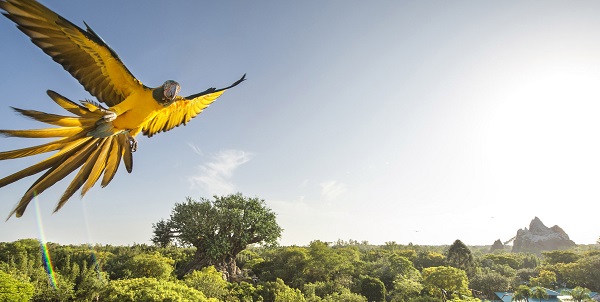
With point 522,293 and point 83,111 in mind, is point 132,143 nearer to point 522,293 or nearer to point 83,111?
point 83,111

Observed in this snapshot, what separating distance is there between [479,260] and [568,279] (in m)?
11.5

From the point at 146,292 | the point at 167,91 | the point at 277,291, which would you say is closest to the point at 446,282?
the point at 277,291

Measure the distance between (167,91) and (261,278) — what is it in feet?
97.3

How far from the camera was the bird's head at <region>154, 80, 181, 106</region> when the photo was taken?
1.19 m

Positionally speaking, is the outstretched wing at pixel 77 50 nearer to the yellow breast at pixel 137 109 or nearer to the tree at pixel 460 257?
the yellow breast at pixel 137 109

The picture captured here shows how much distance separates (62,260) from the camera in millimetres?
23844

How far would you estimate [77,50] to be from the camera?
46.1 inches

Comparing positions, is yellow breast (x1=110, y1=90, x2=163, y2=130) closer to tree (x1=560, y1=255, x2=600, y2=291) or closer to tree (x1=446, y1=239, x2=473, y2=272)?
tree (x1=446, y1=239, x2=473, y2=272)

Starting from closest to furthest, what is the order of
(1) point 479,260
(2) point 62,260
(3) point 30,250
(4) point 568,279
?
(2) point 62,260
(3) point 30,250
(4) point 568,279
(1) point 479,260

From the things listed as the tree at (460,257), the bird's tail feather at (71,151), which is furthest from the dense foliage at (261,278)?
the bird's tail feather at (71,151)

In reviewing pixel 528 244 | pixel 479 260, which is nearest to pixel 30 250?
pixel 479 260

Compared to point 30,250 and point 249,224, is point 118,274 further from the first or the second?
point 30,250

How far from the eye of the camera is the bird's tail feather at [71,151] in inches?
30.4

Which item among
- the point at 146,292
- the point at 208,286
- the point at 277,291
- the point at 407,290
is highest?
the point at 146,292
